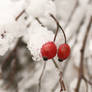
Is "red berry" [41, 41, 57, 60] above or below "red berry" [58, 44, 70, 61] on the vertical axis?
above

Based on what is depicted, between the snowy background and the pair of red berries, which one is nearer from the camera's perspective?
the pair of red berries

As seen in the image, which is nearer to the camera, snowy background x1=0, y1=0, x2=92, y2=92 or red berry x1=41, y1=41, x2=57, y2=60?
red berry x1=41, y1=41, x2=57, y2=60

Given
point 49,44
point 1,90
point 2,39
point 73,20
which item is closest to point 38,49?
point 49,44

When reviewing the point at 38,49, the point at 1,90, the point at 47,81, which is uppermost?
the point at 38,49

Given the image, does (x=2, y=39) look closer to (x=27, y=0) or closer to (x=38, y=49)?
(x=38, y=49)

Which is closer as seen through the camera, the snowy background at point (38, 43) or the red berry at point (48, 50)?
the red berry at point (48, 50)

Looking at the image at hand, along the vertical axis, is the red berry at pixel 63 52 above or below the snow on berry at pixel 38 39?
below

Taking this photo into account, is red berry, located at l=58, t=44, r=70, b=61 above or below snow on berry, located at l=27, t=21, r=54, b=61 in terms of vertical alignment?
below

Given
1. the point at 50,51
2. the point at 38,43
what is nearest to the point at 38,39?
the point at 38,43
